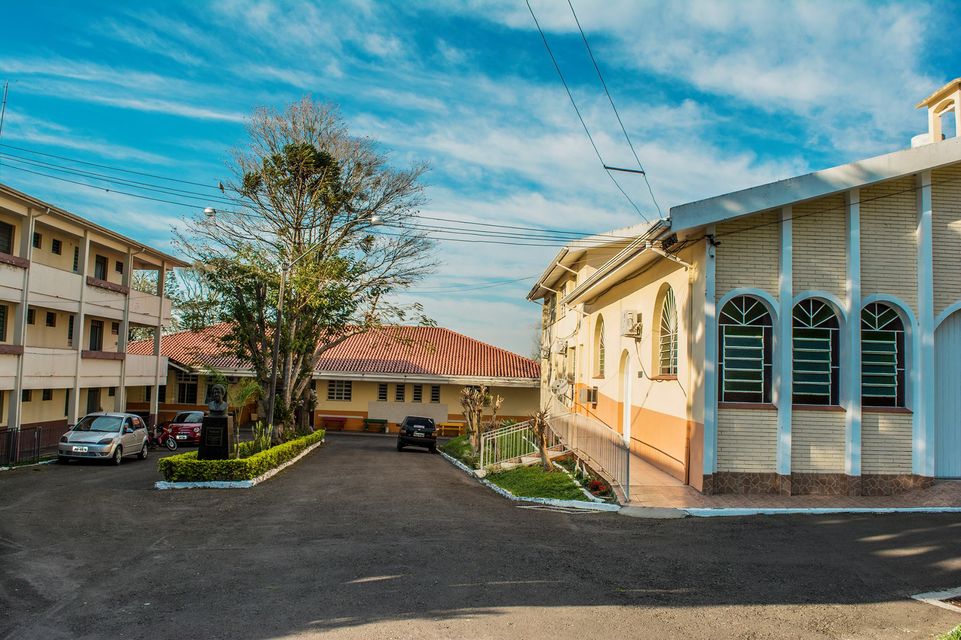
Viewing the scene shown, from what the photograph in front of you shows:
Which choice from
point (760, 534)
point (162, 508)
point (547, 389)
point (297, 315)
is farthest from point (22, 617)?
point (547, 389)

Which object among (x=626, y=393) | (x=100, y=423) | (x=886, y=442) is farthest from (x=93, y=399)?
(x=886, y=442)

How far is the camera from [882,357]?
41.3 feet

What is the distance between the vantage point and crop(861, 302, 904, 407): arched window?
12.5 meters

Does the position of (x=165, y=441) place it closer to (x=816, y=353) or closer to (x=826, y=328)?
(x=816, y=353)

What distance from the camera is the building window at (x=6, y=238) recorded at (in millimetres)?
23828

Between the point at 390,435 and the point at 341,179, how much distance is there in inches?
710

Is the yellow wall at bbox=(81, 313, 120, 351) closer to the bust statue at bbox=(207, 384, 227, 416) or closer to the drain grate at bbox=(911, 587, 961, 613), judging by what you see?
the bust statue at bbox=(207, 384, 227, 416)

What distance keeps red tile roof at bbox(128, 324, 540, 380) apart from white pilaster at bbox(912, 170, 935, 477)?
27639 mm

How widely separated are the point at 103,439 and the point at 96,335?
Answer: 12116mm

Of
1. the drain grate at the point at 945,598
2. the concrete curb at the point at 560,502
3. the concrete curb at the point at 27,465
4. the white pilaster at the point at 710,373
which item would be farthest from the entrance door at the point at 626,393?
the concrete curb at the point at 27,465

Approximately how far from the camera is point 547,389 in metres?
33.8

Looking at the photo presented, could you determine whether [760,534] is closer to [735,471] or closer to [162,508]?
[735,471]

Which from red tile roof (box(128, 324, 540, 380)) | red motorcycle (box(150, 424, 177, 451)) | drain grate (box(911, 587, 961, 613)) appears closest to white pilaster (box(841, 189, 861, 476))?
drain grate (box(911, 587, 961, 613))

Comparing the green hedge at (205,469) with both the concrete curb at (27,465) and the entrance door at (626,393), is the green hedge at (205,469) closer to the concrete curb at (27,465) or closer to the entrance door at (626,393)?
the concrete curb at (27,465)
